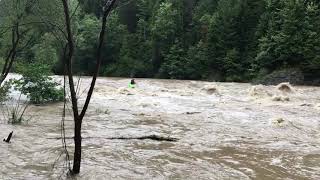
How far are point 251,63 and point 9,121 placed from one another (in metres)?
37.0

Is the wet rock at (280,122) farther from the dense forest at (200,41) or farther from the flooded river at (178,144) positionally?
the dense forest at (200,41)

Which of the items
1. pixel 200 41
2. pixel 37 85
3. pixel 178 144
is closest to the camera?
pixel 178 144

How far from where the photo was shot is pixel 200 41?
58594 millimetres

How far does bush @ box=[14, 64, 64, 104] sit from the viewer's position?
23969 millimetres

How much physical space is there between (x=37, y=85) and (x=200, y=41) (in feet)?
120

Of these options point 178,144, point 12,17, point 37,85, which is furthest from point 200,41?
point 178,144

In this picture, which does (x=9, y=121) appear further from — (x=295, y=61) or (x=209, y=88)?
(x=295, y=61)

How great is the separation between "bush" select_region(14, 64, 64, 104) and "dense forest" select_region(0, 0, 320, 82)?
38 cm

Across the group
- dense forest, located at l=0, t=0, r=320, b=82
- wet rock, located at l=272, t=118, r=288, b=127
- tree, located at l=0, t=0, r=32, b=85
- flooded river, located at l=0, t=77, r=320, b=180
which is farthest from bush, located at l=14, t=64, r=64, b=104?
wet rock, located at l=272, t=118, r=288, b=127

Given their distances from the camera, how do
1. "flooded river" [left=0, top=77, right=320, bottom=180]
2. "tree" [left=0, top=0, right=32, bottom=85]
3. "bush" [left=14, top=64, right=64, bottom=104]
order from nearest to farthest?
"flooded river" [left=0, top=77, right=320, bottom=180] < "tree" [left=0, top=0, right=32, bottom=85] < "bush" [left=14, top=64, right=64, bottom=104]

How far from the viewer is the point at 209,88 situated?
109ft

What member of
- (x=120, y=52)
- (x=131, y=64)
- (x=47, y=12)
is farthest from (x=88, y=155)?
(x=120, y=52)

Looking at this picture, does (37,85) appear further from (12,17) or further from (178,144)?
(178,144)

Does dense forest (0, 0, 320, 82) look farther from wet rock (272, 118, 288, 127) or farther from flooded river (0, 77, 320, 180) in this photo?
wet rock (272, 118, 288, 127)
